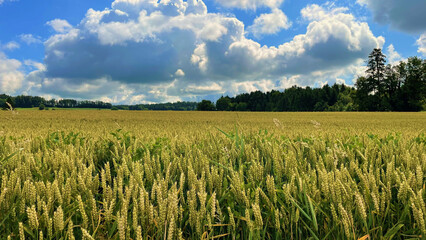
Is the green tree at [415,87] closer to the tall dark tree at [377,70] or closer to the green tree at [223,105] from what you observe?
the tall dark tree at [377,70]

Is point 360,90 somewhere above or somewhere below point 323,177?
above

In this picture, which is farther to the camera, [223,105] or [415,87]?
[223,105]

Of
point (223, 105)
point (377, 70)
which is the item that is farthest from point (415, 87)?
point (223, 105)

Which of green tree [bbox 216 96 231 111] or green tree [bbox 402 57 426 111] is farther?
green tree [bbox 216 96 231 111]

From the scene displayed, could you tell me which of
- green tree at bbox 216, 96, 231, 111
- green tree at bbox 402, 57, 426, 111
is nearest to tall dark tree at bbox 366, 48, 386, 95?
green tree at bbox 402, 57, 426, 111

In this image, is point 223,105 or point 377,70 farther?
point 223,105

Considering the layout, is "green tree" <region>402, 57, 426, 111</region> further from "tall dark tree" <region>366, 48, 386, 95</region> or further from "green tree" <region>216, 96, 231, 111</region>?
"green tree" <region>216, 96, 231, 111</region>

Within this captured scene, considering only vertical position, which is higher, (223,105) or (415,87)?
(415,87)

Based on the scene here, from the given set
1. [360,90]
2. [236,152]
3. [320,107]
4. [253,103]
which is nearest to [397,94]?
[360,90]

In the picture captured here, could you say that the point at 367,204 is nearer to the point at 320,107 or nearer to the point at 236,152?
the point at 236,152

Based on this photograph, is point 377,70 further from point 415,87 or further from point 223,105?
point 223,105

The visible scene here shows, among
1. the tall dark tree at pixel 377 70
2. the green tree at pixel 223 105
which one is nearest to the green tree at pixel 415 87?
the tall dark tree at pixel 377 70

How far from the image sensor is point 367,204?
1322 millimetres

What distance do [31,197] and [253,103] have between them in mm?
122640
